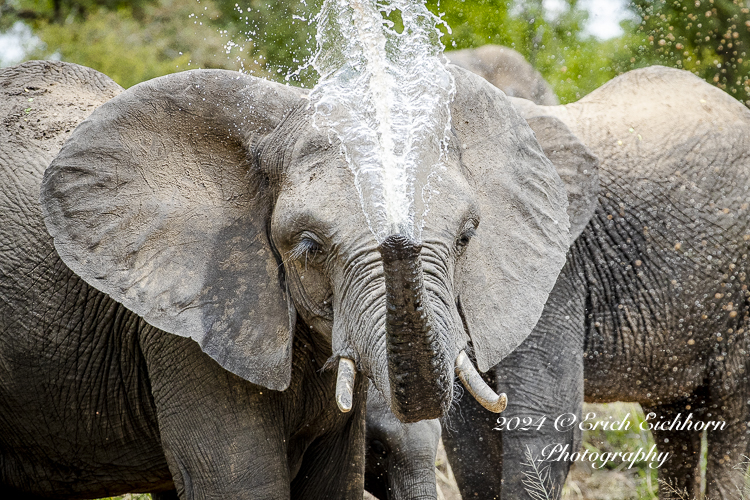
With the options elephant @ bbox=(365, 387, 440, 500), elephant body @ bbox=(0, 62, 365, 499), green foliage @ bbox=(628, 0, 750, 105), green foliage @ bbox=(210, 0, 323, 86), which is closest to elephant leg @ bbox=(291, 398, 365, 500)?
elephant body @ bbox=(0, 62, 365, 499)

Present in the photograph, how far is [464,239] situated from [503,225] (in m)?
0.40

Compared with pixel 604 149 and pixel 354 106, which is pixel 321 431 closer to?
pixel 354 106

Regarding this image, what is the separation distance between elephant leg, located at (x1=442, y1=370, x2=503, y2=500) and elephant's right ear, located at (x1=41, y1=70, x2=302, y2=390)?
2266 mm

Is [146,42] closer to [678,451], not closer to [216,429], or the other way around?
[678,451]

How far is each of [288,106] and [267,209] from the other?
366mm

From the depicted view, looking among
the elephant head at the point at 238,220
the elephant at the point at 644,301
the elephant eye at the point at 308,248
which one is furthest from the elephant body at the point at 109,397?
the elephant at the point at 644,301

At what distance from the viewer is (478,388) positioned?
130 inches

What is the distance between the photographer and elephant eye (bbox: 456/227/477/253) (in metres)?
3.69

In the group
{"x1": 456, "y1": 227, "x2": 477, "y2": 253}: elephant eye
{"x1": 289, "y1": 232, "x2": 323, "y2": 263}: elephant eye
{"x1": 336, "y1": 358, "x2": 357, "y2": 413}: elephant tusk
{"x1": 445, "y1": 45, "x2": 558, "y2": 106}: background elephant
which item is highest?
{"x1": 445, "y1": 45, "x2": 558, "y2": 106}: background elephant

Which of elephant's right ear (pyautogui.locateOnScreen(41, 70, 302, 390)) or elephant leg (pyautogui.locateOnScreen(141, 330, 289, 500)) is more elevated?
elephant's right ear (pyautogui.locateOnScreen(41, 70, 302, 390))

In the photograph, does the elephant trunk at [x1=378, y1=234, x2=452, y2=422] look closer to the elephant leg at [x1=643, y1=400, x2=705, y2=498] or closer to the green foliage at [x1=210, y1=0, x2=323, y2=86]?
the elephant leg at [x1=643, y1=400, x2=705, y2=498]

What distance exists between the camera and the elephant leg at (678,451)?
646 centimetres

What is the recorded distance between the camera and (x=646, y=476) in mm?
7254

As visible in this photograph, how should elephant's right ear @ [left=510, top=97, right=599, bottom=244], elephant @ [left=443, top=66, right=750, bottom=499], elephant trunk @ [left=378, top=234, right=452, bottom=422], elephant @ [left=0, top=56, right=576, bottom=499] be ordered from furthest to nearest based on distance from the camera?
1. elephant @ [left=443, top=66, right=750, bottom=499]
2. elephant's right ear @ [left=510, top=97, right=599, bottom=244]
3. elephant @ [left=0, top=56, right=576, bottom=499]
4. elephant trunk @ [left=378, top=234, right=452, bottom=422]
